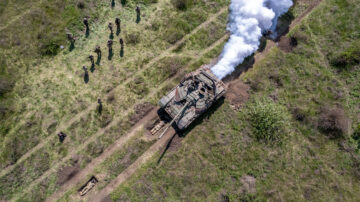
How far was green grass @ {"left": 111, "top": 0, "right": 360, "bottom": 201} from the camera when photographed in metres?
26.6

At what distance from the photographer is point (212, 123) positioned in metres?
28.8

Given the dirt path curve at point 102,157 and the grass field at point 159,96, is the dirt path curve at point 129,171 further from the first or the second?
the dirt path curve at point 102,157

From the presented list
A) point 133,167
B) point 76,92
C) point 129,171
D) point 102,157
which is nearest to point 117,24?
point 76,92

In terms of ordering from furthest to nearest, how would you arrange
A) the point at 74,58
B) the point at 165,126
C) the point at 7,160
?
the point at 74,58 → the point at 165,126 → the point at 7,160

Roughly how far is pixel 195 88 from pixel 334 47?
72.5ft

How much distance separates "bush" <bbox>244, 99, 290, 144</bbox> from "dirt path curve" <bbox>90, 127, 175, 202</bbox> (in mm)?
10609

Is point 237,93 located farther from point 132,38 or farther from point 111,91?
point 111,91

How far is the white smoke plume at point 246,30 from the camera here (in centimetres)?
2959

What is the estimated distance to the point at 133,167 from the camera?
27156 mm

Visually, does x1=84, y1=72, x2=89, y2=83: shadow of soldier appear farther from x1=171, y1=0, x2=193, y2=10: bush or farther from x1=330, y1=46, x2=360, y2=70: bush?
x1=330, y1=46, x2=360, y2=70: bush

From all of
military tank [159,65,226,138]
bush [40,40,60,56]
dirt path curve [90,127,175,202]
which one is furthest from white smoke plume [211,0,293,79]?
bush [40,40,60,56]

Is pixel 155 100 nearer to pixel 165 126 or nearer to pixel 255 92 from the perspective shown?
pixel 165 126

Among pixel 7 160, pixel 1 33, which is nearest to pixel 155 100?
pixel 7 160

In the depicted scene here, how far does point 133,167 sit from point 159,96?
31.7 ft
